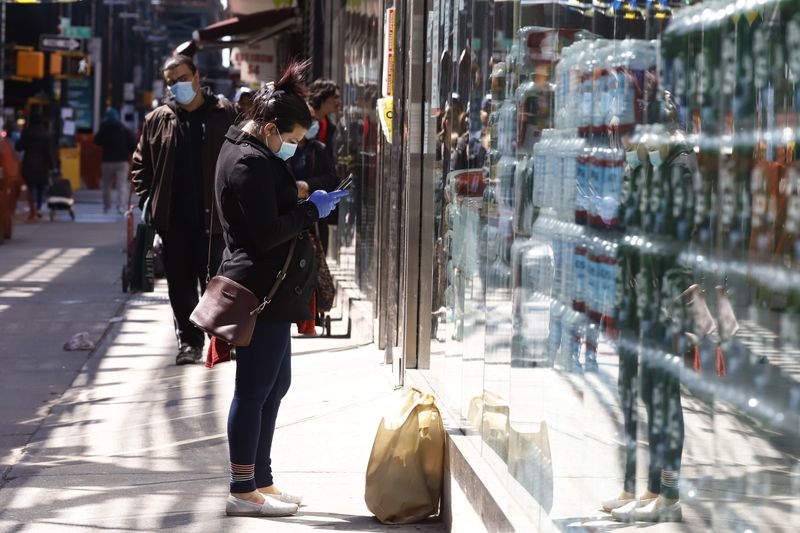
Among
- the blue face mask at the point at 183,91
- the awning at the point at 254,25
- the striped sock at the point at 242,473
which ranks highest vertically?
the awning at the point at 254,25

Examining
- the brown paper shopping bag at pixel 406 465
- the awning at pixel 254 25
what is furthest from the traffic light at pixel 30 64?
the brown paper shopping bag at pixel 406 465

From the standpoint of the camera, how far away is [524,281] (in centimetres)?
407

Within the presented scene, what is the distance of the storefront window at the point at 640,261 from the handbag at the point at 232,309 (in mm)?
825

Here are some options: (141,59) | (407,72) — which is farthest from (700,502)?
(141,59)

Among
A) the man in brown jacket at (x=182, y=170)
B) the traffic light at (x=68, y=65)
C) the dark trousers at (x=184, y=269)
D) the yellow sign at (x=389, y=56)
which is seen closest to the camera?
the yellow sign at (x=389, y=56)

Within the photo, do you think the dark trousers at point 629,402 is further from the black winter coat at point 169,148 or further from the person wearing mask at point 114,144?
the person wearing mask at point 114,144

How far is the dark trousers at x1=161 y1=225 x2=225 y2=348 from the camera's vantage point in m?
8.45

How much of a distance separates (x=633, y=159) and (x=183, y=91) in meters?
5.54

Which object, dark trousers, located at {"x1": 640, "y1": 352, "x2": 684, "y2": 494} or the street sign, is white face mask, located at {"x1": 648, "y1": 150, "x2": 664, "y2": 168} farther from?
the street sign

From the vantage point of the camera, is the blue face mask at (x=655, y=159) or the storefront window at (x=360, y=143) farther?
the storefront window at (x=360, y=143)

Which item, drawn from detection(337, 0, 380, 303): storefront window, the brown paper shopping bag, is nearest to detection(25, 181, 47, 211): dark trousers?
detection(337, 0, 380, 303): storefront window

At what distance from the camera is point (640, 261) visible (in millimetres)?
2951

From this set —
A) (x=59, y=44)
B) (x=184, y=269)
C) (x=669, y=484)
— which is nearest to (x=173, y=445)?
(x=184, y=269)

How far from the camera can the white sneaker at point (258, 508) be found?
500 cm
